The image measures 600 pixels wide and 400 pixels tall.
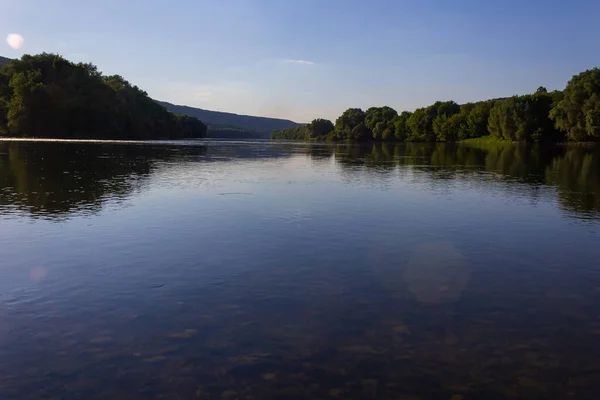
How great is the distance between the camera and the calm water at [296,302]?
9.16 meters

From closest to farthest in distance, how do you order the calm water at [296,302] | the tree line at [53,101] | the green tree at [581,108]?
the calm water at [296,302] → the green tree at [581,108] → the tree line at [53,101]

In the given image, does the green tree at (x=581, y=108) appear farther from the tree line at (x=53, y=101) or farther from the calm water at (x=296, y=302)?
the tree line at (x=53, y=101)

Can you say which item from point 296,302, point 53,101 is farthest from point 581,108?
point 53,101

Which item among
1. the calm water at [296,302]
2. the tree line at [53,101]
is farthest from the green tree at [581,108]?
the tree line at [53,101]

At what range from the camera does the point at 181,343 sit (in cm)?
1056

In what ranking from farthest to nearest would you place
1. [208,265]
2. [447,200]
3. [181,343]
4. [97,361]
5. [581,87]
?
1. [581,87]
2. [447,200]
3. [208,265]
4. [181,343]
5. [97,361]

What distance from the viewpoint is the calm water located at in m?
9.16

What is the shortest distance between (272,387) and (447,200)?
2568 centimetres

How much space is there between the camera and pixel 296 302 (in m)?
13.1

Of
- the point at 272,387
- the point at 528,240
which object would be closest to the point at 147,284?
the point at 272,387

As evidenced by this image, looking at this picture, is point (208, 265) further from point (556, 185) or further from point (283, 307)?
point (556, 185)

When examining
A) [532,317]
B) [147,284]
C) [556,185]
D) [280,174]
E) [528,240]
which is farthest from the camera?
[280,174]

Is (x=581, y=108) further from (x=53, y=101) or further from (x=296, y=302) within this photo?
(x=53, y=101)

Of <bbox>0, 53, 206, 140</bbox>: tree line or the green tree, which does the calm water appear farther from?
<bbox>0, 53, 206, 140</bbox>: tree line
